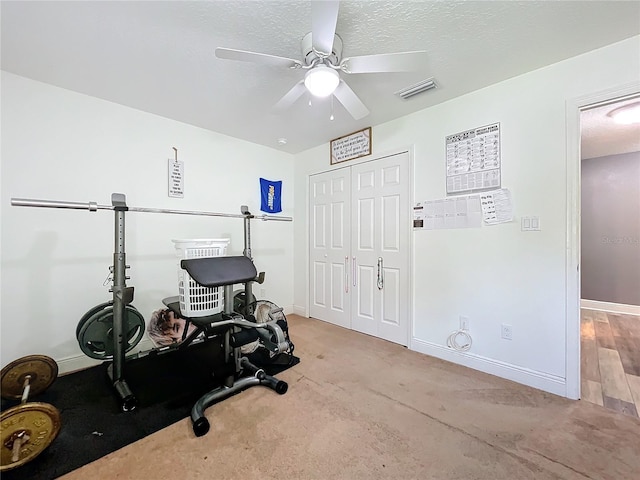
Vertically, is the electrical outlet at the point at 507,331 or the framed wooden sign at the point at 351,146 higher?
the framed wooden sign at the point at 351,146

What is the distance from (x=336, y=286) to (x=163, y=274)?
6.83 feet

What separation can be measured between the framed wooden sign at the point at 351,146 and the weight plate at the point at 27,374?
3403 millimetres

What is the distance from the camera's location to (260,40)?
70.4 inches

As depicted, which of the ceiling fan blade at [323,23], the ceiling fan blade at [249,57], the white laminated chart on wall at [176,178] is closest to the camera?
the ceiling fan blade at [323,23]

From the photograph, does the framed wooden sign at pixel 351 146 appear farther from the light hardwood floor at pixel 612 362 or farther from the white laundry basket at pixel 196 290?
the light hardwood floor at pixel 612 362

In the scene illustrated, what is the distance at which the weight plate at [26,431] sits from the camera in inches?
51.7

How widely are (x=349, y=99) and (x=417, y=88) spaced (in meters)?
0.82

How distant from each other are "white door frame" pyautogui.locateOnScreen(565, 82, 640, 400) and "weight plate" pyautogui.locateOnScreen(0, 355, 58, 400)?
387 centimetres

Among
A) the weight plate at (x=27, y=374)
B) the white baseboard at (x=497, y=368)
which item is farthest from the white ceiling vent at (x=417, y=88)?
the weight plate at (x=27, y=374)

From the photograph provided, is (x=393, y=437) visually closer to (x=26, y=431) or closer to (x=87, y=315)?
(x=26, y=431)

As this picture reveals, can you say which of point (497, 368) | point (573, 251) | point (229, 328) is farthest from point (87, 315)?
point (573, 251)

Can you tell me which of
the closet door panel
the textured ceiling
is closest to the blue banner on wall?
the closet door panel

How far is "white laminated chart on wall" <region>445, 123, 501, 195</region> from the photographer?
2344 millimetres

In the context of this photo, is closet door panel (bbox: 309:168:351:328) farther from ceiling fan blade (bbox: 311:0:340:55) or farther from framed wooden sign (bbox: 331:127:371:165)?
ceiling fan blade (bbox: 311:0:340:55)
